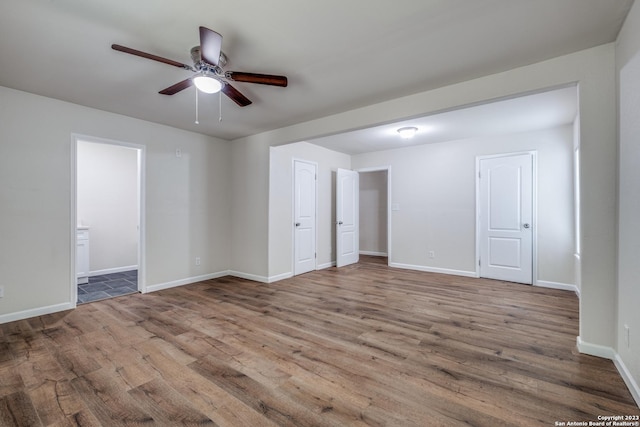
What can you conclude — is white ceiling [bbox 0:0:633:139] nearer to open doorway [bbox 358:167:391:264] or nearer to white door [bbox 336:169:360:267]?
white door [bbox 336:169:360:267]

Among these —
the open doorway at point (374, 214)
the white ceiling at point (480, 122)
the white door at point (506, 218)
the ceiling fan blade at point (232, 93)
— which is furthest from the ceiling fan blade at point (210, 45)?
the open doorway at point (374, 214)

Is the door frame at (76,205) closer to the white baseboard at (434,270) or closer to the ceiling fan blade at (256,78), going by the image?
the ceiling fan blade at (256,78)

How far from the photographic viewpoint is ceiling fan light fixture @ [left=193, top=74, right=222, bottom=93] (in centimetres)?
217

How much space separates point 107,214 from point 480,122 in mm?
6696

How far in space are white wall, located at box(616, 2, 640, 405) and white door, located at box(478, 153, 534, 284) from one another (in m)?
2.76

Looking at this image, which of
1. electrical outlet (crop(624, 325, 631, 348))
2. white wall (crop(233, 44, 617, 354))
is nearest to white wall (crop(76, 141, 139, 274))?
white wall (crop(233, 44, 617, 354))

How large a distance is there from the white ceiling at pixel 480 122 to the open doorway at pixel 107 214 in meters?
3.91

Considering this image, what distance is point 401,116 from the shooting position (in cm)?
323

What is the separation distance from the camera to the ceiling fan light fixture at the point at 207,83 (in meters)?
2.17

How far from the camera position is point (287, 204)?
16.6 ft

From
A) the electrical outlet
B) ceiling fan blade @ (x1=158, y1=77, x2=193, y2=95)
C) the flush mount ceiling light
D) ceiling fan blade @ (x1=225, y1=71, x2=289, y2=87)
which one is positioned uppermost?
the flush mount ceiling light

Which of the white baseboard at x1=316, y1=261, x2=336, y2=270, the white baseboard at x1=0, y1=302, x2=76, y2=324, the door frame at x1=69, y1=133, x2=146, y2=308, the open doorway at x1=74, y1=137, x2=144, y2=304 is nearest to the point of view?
the white baseboard at x1=0, y1=302, x2=76, y2=324

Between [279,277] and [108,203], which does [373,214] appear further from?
[108,203]

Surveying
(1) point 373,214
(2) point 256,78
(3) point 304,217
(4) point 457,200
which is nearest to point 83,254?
(3) point 304,217
